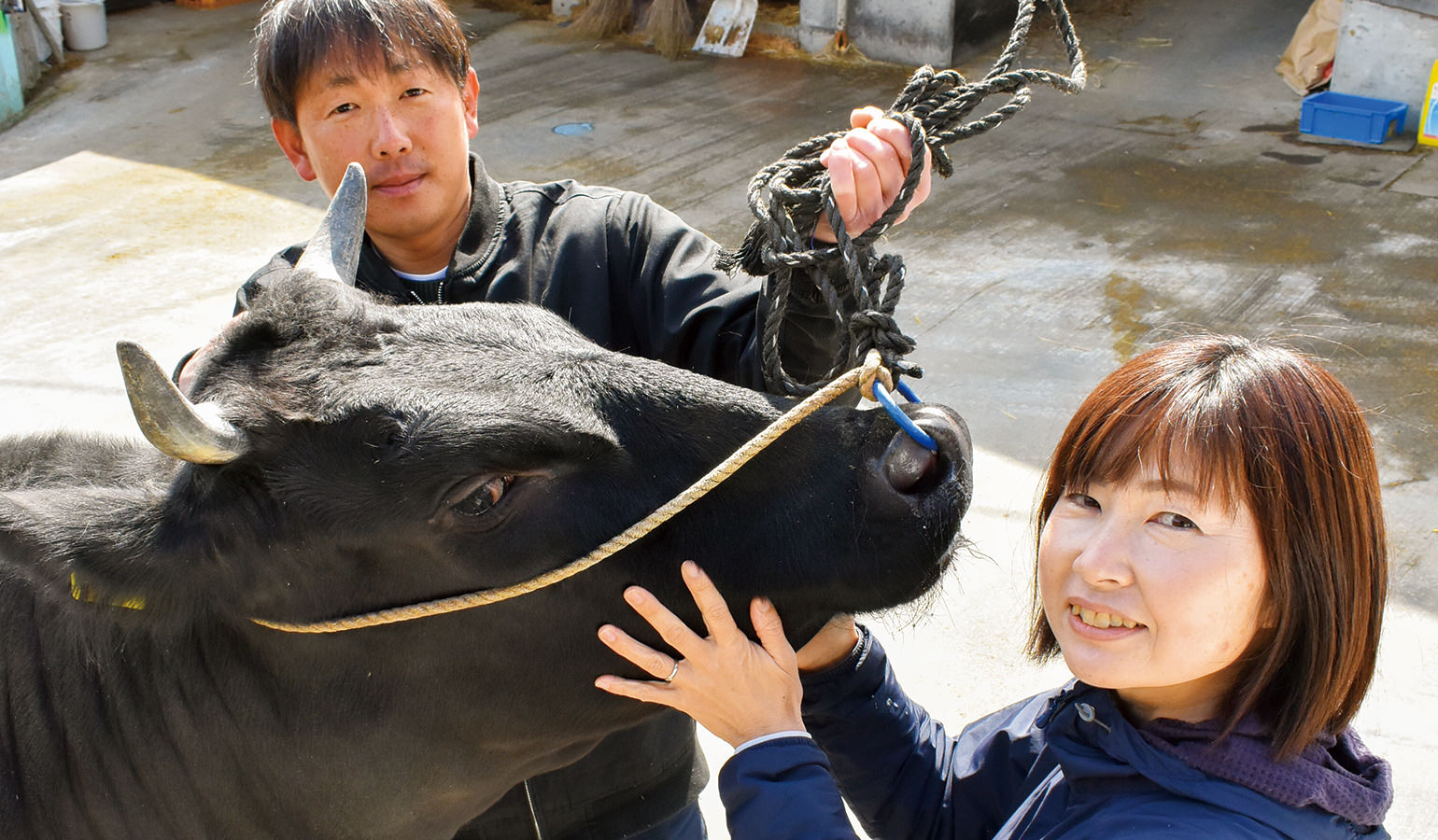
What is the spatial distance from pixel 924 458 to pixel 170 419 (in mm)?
1061

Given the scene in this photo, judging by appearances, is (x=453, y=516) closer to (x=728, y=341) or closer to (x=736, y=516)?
(x=736, y=516)

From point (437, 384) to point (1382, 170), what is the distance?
7.41 meters

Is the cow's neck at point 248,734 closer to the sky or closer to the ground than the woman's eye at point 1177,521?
closer to the ground

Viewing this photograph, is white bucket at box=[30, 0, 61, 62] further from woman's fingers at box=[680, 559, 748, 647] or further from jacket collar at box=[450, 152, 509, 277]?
woman's fingers at box=[680, 559, 748, 647]

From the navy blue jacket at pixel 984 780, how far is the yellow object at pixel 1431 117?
699 cm

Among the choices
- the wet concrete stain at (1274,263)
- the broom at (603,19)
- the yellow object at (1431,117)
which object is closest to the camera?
the wet concrete stain at (1274,263)

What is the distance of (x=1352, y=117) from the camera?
26.8 ft

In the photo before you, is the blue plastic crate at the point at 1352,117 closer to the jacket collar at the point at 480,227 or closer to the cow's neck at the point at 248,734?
the jacket collar at the point at 480,227

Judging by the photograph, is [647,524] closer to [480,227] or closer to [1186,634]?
[1186,634]

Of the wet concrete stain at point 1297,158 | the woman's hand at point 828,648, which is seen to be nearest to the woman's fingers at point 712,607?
the woman's hand at point 828,648

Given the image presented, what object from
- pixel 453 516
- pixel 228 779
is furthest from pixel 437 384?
pixel 228 779

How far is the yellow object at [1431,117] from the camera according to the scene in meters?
7.74

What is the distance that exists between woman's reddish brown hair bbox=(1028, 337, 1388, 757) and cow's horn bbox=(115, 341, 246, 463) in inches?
50.1

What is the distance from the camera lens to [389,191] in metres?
2.71
